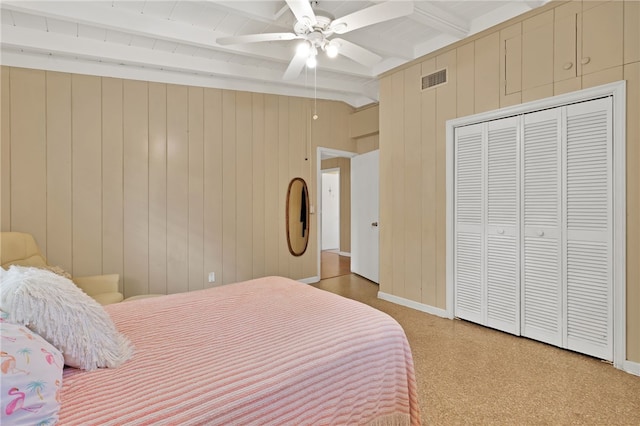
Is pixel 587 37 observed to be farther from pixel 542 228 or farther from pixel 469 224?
pixel 469 224

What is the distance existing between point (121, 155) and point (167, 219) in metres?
0.80

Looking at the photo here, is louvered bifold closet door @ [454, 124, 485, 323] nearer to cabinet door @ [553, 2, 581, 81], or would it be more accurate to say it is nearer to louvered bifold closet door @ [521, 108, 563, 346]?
louvered bifold closet door @ [521, 108, 563, 346]

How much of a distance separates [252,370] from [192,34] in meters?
2.93

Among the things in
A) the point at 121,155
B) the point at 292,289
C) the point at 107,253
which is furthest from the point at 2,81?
the point at 292,289

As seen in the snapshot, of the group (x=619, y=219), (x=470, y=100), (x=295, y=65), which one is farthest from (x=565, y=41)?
(x=295, y=65)

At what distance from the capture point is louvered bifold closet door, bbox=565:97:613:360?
7.63 ft

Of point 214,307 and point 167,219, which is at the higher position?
point 167,219

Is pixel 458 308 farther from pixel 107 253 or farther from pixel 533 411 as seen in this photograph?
pixel 107 253

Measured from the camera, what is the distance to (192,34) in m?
2.91

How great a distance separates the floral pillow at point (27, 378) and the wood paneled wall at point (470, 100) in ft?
10.4

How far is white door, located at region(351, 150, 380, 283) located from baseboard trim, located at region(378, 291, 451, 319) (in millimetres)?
729

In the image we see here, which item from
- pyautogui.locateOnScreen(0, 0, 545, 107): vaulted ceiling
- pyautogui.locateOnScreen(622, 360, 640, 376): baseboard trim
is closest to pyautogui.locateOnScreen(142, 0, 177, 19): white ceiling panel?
pyautogui.locateOnScreen(0, 0, 545, 107): vaulted ceiling

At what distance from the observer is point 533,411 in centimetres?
183

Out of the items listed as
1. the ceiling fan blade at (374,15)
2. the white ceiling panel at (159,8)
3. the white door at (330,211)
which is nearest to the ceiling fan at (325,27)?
the ceiling fan blade at (374,15)
